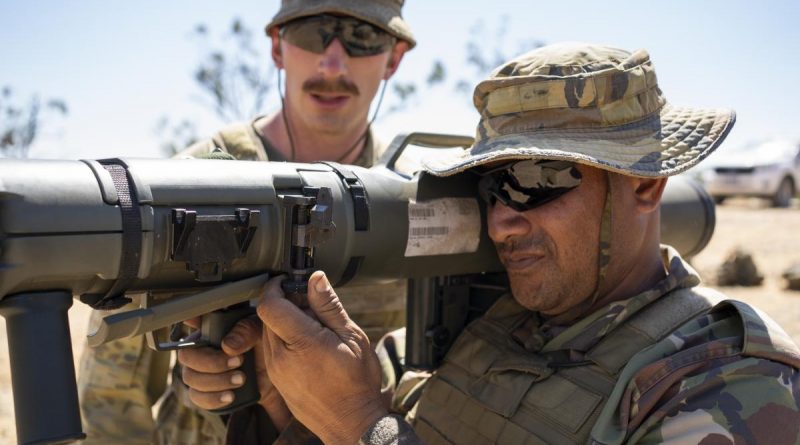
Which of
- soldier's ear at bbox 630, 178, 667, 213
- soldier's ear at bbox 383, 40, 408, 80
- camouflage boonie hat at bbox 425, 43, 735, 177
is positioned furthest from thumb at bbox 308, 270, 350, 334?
soldier's ear at bbox 383, 40, 408, 80

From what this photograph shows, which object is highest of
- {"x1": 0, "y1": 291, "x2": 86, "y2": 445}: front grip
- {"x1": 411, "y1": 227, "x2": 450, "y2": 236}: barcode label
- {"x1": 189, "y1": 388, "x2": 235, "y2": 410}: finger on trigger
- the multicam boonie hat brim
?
the multicam boonie hat brim

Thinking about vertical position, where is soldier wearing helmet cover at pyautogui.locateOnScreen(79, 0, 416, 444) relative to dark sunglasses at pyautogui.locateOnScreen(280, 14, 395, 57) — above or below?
below

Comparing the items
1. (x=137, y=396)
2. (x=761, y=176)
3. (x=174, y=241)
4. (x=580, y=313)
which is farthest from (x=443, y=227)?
(x=761, y=176)

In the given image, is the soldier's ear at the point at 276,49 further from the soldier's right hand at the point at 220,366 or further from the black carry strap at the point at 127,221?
the black carry strap at the point at 127,221

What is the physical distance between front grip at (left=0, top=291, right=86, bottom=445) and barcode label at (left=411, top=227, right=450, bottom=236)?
0.93 meters

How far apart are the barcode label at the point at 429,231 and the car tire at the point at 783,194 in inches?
703

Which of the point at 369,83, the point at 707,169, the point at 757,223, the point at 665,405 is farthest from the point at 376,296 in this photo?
the point at 707,169

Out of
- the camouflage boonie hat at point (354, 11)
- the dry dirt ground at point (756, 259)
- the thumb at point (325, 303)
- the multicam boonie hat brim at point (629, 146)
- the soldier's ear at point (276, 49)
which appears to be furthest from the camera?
the dry dirt ground at point (756, 259)

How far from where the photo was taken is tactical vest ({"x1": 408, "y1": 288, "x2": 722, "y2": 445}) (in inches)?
82.4

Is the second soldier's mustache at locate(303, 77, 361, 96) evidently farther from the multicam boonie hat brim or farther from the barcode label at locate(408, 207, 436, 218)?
the barcode label at locate(408, 207, 436, 218)

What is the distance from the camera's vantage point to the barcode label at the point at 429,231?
2.20 meters

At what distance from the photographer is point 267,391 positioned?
7.99 feet

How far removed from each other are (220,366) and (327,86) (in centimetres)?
157

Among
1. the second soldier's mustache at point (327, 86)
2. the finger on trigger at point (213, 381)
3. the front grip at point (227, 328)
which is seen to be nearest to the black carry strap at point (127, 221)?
the front grip at point (227, 328)
